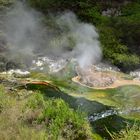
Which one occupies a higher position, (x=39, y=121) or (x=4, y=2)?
(x=39, y=121)

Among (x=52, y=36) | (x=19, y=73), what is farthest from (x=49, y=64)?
(x=52, y=36)

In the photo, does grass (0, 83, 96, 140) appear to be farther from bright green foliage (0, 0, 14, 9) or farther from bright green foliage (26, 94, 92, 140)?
bright green foliage (0, 0, 14, 9)

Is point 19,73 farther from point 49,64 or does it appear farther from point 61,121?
point 61,121

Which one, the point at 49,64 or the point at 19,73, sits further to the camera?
the point at 49,64

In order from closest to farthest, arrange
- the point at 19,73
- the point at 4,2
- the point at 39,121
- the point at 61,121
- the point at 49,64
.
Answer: the point at 61,121 → the point at 39,121 → the point at 19,73 → the point at 49,64 → the point at 4,2

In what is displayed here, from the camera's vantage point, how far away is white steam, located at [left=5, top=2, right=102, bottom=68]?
78.0ft

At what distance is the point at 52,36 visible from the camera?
25.5m

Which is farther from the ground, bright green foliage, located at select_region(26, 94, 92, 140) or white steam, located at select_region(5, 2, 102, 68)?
bright green foliage, located at select_region(26, 94, 92, 140)

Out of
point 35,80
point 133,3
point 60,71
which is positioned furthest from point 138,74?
point 133,3

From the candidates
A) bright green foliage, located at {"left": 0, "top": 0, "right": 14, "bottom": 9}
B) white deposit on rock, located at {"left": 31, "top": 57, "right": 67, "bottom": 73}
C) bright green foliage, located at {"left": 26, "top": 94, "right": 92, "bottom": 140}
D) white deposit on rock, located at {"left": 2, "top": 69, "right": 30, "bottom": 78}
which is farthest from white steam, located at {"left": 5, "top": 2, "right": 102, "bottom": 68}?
bright green foliage, located at {"left": 26, "top": 94, "right": 92, "bottom": 140}

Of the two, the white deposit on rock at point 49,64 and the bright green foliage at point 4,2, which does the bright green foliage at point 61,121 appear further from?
the bright green foliage at point 4,2

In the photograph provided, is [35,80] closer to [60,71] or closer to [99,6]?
[60,71]

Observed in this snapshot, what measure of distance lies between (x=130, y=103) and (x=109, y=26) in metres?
9.27

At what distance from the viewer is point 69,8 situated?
1088 inches
